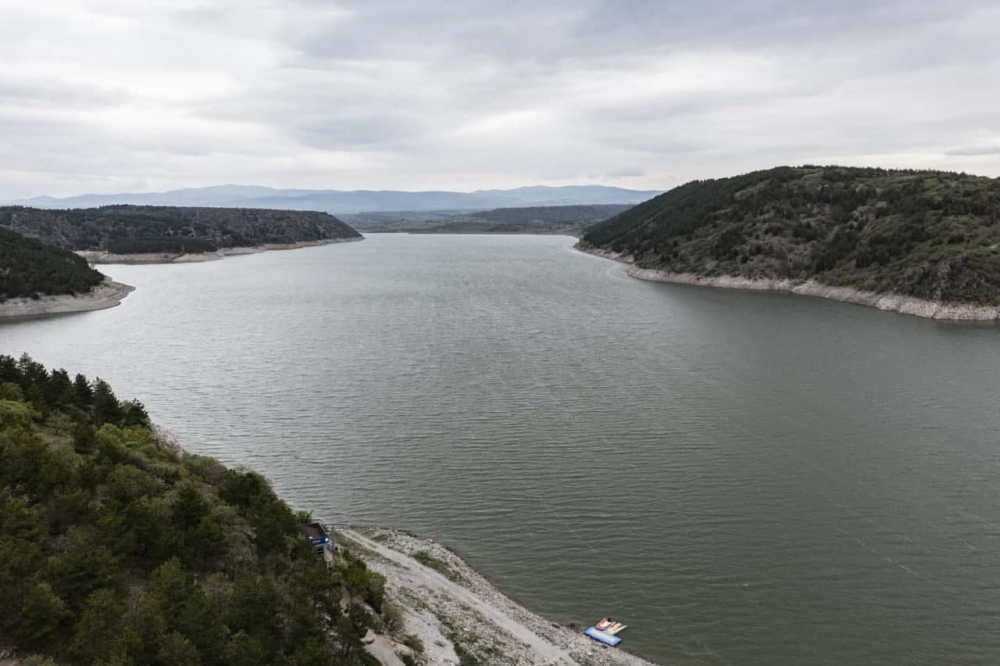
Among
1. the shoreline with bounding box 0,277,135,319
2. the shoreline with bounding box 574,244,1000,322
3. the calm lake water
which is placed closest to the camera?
the calm lake water

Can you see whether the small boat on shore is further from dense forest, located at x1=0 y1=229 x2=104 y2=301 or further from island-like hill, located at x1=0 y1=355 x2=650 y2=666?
dense forest, located at x1=0 y1=229 x2=104 y2=301

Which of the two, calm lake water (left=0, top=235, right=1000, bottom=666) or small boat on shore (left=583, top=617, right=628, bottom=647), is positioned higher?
calm lake water (left=0, top=235, right=1000, bottom=666)

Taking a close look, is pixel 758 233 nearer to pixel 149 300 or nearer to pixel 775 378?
pixel 775 378

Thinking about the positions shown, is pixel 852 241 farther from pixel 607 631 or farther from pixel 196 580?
pixel 196 580

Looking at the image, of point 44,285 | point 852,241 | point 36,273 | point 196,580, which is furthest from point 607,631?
point 852,241

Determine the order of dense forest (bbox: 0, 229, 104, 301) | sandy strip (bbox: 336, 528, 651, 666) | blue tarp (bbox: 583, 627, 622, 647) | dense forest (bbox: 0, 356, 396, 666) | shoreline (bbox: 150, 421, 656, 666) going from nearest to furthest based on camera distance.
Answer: dense forest (bbox: 0, 356, 396, 666) < shoreline (bbox: 150, 421, 656, 666) < sandy strip (bbox: 336, 528, 651, 666) < blue tarp (bbox: 583, 627, 622, 647) < dense forest (bbox: 0, 229, 104, 301)

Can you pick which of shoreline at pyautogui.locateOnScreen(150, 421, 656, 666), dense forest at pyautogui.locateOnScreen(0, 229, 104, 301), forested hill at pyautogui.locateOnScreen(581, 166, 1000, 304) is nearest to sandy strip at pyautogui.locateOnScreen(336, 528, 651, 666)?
shoreline at pyautogui.locateOnScreen(150, 421, 656, 666)

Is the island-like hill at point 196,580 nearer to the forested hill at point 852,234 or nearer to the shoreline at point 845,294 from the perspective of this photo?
the shoreline at point 845,294
